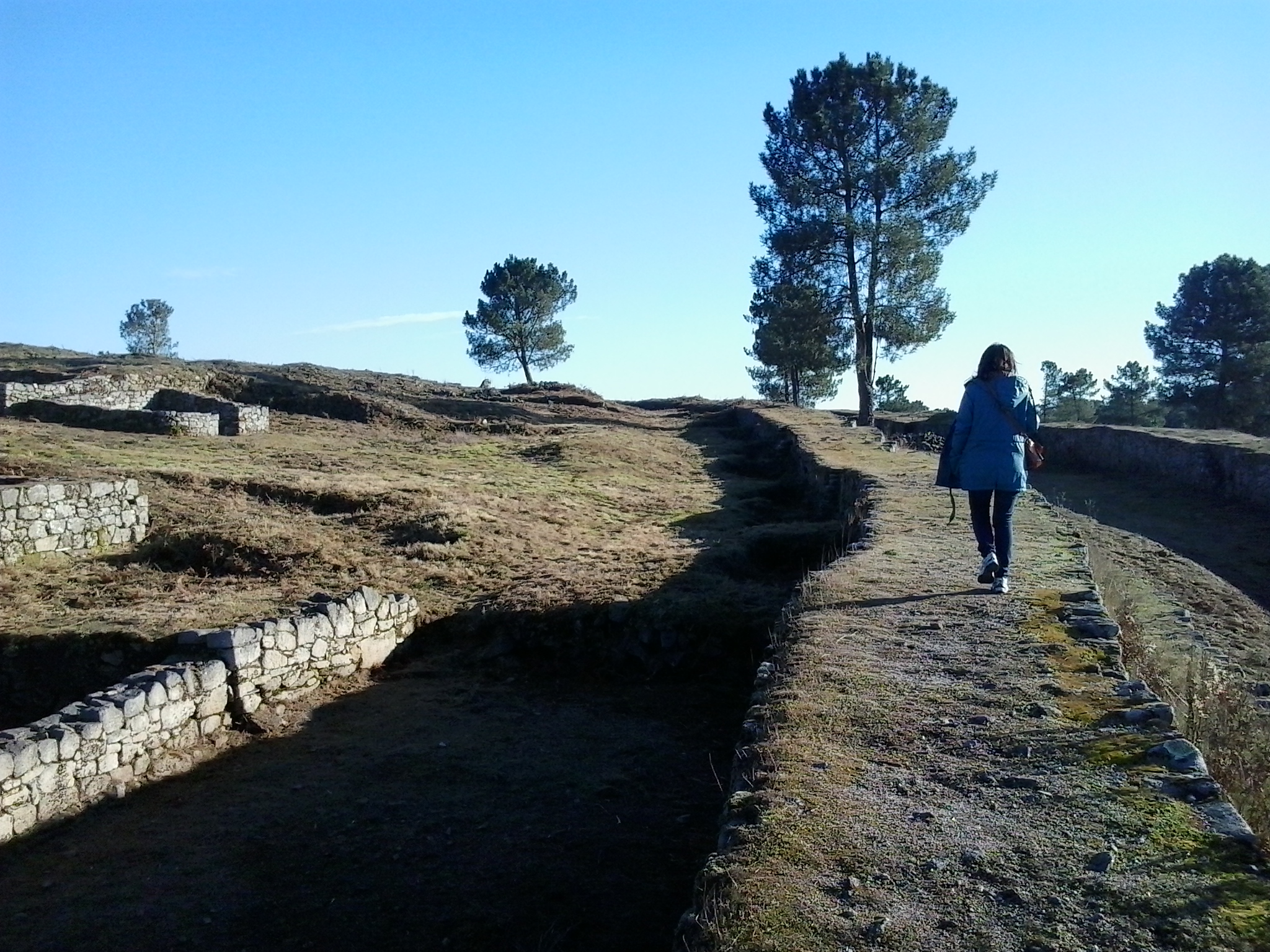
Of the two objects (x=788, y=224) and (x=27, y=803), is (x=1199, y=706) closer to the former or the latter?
(x=27, y=803)

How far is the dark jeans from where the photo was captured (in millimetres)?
6434

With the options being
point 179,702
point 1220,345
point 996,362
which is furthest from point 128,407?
point 1220,345

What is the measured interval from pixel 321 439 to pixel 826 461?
11.4 meters

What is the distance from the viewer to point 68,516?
1143cm

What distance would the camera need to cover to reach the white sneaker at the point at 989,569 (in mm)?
6516

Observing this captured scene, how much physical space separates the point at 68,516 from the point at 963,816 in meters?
11.0

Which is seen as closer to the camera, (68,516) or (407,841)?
(407,841)

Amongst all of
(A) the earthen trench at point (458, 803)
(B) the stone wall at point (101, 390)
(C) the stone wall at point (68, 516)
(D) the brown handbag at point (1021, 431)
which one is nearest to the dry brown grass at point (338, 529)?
(C) the stone wall at point (68, 516)

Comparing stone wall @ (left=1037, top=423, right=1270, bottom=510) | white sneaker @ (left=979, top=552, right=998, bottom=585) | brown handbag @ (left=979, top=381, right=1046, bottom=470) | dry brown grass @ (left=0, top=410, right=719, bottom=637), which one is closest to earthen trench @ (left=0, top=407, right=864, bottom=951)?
dry brown grass @ (left=0, top=410, right=719, bottom=637)

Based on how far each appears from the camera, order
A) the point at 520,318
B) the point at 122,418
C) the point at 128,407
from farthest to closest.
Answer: the point at 520,318 < the point at 128,407 < the point at 122,418

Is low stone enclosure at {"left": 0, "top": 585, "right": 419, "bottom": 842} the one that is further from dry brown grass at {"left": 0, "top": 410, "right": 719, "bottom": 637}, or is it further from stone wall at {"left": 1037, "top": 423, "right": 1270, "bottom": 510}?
stone wall at {"left": 1037, "top": 423, "right": 1270, "bottom": 510}

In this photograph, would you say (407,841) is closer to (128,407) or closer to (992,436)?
(992,436)

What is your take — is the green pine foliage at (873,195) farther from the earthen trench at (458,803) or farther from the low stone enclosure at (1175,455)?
the earthen trench at (458,803)

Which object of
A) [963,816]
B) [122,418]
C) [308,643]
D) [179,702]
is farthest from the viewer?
[122,418]
